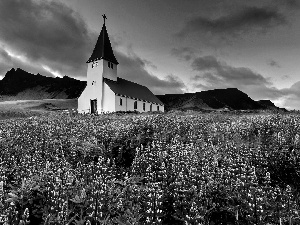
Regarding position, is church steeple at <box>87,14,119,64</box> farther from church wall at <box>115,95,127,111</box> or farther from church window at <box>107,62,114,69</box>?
church wall at <box>115,95,127,111</box>

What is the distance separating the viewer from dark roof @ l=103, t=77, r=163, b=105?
57.0 meters

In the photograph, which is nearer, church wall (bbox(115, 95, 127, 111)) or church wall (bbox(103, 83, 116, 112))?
church wall (bbox(103, 83, 116, 112))

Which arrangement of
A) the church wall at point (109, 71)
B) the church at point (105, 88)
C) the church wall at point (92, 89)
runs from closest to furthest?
the church at point (105, 88)
the church wall at point (92, 89)
the church wall at point (109, 71)

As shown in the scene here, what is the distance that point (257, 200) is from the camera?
18.0ft

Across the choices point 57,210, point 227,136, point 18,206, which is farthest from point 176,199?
point 227,136

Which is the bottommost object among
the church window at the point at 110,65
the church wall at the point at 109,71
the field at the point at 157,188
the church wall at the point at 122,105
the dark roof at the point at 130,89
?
the field at the point at 157,188

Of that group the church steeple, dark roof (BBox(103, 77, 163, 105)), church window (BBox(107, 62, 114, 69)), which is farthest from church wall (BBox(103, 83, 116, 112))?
the church steeple

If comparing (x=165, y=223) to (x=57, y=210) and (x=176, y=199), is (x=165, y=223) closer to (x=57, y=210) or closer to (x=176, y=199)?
(x=176, y=199)

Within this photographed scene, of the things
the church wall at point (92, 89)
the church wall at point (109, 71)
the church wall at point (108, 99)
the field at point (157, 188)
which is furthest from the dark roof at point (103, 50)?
the field at point (157, 188)

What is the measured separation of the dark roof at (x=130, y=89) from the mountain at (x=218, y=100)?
57.5 meters

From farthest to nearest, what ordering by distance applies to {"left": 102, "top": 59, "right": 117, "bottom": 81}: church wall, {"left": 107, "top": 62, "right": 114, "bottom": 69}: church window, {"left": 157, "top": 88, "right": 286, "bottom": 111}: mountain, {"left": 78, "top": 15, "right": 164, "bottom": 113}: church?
{"left": 157, "top": 88, "right": 286, "bottom": 111}: mountain, {"left": 107, "top": 62, "right": 114, "bottom": 69}: church window, {"left": 102, "top": 59, "right": 117, "bottom": 81}: church wall, {"left": 78, "top": 15, "right": 164, "bottom": 113}: church

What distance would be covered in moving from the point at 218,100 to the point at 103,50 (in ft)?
299

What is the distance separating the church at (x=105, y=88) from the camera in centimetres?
5586

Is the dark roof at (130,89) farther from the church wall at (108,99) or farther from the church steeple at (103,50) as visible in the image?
the church steeple at (103,50)
